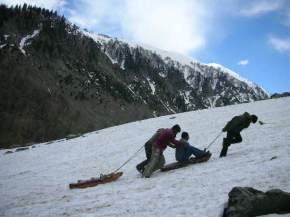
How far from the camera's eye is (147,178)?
52.3 feet

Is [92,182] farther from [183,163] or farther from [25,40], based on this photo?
[25,40]

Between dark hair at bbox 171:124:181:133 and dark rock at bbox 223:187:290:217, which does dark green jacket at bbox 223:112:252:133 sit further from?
dark rock at bbox 223:187:290:217

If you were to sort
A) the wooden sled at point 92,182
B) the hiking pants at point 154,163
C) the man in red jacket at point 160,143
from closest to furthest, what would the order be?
the hiking pants at point 154,163, the wooden sled at point 92,182, the man in red jacket at point 160,143

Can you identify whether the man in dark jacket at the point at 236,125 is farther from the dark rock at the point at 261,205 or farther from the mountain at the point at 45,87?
the mountain at the point at 45,87

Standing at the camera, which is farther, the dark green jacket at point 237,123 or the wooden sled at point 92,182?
the dark green jacket at point 237,123

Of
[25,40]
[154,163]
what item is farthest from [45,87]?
[154,163]

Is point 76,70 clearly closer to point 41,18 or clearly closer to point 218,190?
point 41,18

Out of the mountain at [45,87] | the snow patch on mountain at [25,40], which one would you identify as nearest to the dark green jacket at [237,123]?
the mountain at [45,87]

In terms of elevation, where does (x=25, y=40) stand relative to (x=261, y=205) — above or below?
above

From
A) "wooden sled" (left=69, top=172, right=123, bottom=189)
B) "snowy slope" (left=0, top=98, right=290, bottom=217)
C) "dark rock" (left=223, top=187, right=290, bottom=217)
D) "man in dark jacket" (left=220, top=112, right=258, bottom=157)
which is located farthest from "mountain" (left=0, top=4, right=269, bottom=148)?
"dark rock" (left=223, top=187, right=290, bottom=217)

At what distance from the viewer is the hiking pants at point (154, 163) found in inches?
634

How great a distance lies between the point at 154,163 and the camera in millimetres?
16312

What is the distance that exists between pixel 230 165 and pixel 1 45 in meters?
153

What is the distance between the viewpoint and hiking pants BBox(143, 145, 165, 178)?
52.9 ft
